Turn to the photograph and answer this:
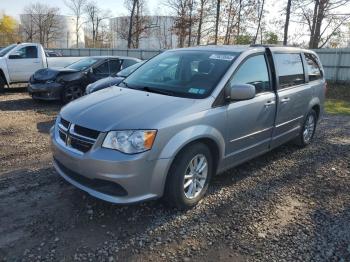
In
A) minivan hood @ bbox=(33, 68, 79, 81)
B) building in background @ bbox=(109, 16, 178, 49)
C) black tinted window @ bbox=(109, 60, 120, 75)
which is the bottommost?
minivan hood @ bbox=(33, 68, 79, 81)

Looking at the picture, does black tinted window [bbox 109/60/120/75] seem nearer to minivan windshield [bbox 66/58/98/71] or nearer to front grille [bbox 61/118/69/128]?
minivan windshield [bbox 66/58/98/71]

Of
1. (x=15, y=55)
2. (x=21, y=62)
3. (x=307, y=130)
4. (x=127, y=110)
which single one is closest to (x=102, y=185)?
(x=127, y=110)

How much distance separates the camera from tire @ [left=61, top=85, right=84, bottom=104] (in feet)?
33.8

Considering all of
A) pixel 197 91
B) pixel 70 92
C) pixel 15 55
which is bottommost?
pixel 70 92

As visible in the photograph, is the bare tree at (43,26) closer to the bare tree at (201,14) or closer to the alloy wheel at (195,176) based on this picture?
the bare tree at (201,14)

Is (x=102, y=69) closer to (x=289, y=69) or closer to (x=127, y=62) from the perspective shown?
(x=127, y=62)

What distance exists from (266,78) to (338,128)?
4.62 m

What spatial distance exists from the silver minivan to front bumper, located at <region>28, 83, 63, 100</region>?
18.6 feet

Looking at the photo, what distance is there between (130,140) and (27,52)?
11.2 meters

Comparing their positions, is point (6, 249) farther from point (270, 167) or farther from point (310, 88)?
point (310, 88)

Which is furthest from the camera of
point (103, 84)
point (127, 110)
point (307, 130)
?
point (103, 84)

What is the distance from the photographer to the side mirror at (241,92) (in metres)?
4.10

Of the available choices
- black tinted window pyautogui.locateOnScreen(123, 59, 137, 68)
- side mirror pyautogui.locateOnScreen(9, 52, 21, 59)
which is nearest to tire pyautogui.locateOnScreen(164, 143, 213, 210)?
black tinted window pyautogui.locateOnScreen(123, 59, 137, 68)

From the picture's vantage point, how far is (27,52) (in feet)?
42.7
